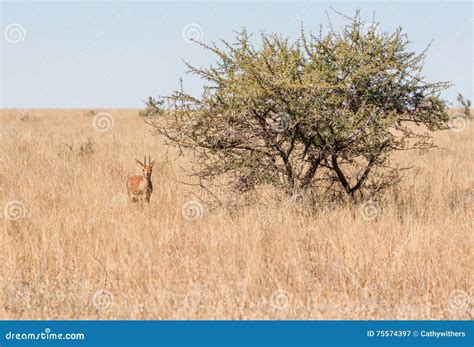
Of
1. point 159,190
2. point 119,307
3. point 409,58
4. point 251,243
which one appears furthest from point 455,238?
point 159,190

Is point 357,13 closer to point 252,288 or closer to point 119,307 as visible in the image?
point 252,288

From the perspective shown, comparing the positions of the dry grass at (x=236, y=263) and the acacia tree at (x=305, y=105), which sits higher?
the acacia tree at (x=305, y=105)

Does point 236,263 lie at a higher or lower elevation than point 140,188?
lower

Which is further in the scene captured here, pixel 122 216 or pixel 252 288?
pixel 122 216

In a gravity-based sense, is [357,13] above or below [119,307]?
above

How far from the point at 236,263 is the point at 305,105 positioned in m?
2.43

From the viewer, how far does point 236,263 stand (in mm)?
5195

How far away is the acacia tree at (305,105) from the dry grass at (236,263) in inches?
26.0

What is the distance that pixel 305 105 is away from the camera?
6906 mm

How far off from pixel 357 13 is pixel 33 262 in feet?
16.0

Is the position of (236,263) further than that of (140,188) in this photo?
No

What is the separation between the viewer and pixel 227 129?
24.0 ft

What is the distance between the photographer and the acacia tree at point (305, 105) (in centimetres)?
697

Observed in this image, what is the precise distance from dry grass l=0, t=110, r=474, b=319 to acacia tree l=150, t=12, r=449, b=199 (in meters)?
0.66
